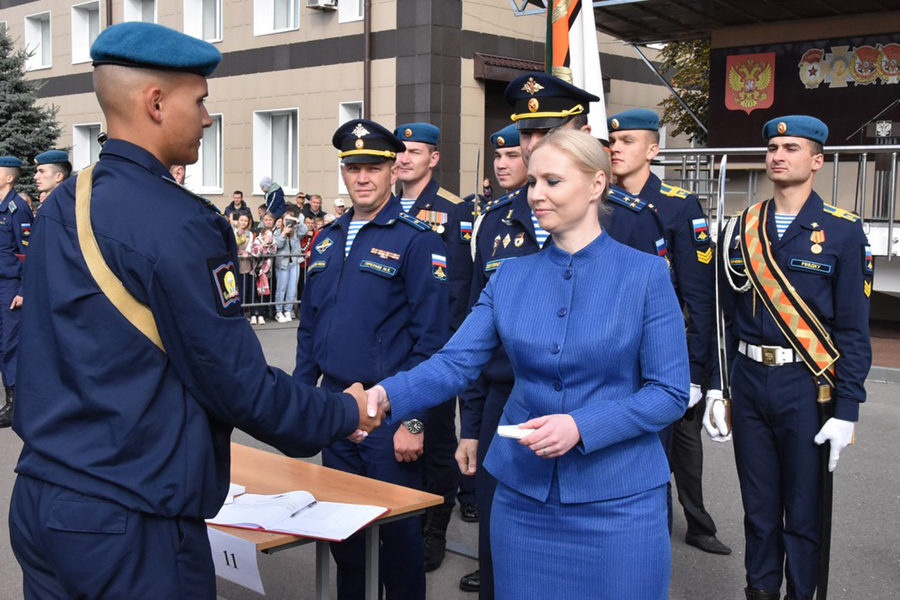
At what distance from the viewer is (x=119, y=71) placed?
2.37 m

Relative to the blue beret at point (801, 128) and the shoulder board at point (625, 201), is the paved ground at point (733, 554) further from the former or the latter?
the blue beret at point (801, 128)

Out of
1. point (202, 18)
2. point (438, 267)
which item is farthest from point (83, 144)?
point (438, 267)

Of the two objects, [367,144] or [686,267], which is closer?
[367,144]

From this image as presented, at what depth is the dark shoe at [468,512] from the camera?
6051 millimetres

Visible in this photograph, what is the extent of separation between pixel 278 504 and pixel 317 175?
17800mm

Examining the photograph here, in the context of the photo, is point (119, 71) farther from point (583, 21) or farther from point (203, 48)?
point (583, 21)

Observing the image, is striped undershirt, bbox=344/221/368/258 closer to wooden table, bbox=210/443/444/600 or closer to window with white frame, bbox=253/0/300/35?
wooden table, bbox=210/443/444/600

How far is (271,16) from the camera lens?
70.6 feet

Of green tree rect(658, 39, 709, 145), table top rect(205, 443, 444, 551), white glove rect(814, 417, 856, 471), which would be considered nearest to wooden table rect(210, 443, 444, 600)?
table top rect(205, 443, 444, 551)

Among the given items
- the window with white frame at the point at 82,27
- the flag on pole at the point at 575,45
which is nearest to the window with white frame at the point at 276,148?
the window with white frame at the point at 82,27

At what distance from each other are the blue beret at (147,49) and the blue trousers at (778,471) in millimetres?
2960

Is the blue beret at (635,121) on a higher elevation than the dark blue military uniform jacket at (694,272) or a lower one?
higher

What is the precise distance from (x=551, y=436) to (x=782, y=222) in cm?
243

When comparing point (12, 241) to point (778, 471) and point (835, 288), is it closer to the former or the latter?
point (778, 471)
